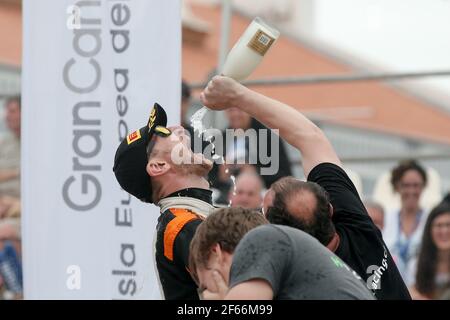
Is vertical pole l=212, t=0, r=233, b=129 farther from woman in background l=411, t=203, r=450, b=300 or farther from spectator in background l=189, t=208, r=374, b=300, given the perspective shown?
spectator in background l=189, t=208, r=374, b=300

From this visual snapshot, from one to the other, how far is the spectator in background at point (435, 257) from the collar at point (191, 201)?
341cm

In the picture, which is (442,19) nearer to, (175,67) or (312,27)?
(312,27)

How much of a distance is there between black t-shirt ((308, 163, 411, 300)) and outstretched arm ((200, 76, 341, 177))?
0.19 metres

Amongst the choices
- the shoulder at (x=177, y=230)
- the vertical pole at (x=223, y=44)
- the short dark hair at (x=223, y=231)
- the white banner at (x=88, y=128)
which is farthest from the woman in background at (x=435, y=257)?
the short dark hair at (x=223, y=231)

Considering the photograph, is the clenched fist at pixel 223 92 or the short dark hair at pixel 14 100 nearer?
the clenched fist at pixel 223 92

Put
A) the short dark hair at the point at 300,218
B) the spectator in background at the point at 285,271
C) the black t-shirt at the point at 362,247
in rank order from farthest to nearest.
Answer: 1. the black t-shirt at the point at 362,247
2. the short dark hair at the point at 300,218
3. the spectator in background at the point at 285,271

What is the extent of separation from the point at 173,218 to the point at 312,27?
1972 cm

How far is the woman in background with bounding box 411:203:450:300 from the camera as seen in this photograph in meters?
8.00

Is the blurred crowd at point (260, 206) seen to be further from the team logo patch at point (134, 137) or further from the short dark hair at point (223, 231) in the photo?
the short dark hair at point (223, 231)

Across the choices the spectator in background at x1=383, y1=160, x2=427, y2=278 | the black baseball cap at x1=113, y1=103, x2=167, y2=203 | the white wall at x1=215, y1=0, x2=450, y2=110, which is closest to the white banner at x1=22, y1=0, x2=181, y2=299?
the black baseball cap at x1=113, y1=103, x2=167, y2=203

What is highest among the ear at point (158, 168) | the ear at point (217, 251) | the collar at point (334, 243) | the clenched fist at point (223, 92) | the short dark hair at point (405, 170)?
the short dark hair at point (405, 170)

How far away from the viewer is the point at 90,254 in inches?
226

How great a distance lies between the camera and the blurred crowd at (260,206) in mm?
7738

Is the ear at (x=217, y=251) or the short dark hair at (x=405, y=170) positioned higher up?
the short dark hair at (x=405, y=170)
